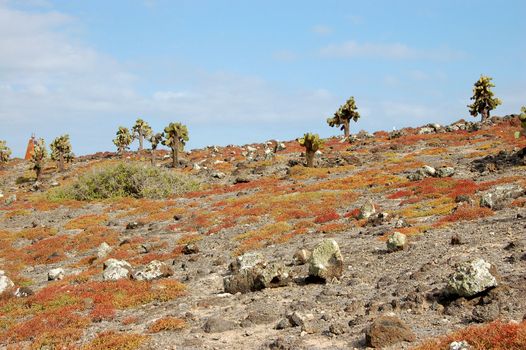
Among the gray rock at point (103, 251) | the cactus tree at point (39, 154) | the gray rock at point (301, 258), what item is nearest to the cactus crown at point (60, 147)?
the cactus tree at point (39, 154)

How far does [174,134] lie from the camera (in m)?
76.6

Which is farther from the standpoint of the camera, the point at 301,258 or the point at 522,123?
the point at 522,123

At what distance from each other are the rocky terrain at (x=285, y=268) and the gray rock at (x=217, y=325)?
0.20ft

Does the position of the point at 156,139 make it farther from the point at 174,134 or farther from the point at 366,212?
the point at 366,212

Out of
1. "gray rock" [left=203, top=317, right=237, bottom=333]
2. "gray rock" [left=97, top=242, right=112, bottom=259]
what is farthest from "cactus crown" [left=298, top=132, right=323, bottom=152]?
"gray rock" [left=203, top=317, right=237, bottom=333]

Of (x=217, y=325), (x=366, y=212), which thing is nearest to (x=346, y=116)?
(x=366, y=212)

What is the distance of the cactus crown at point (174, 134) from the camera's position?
250ft

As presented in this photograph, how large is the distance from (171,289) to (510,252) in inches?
482

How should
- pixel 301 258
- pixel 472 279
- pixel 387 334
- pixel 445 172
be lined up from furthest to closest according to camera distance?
pixel 445 172
pixel 301 258
pixel 472 279
pixel 387 334

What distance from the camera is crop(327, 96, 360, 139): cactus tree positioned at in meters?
88.7

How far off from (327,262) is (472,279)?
5586 mm

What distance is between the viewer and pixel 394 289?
1398 centimetres

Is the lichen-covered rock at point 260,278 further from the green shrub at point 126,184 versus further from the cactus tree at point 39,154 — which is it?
the cactus tree at point 39,154

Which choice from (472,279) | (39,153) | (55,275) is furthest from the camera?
(39,153)
